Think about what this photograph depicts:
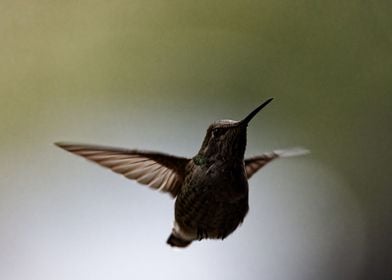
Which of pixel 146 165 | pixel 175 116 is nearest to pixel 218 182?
pixel 146 165

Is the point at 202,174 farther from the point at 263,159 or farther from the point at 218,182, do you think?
the point at 263,159

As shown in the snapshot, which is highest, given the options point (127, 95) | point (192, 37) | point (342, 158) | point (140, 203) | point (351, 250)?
point (192, 37)

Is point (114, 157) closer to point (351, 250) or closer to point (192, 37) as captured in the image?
point (192, 37)

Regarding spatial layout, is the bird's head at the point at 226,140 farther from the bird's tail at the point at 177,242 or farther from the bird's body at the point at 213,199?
the bird's tail at the point at 177,242

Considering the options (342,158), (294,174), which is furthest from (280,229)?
(342,158)

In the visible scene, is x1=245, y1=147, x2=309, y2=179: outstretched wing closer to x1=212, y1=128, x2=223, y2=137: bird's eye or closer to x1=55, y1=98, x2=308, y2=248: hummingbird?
x1=55, y1=98, x2=308, y2=248: hummingbird

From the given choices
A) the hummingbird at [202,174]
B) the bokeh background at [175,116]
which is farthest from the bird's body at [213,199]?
the bokeh background at [175,116]
